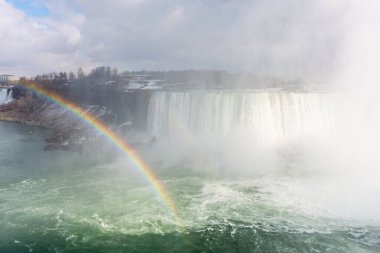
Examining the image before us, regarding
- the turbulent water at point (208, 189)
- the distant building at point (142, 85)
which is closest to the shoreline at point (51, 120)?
the turbulent water at point (208, 189)

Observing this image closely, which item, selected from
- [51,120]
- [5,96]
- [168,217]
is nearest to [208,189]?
[168,217]

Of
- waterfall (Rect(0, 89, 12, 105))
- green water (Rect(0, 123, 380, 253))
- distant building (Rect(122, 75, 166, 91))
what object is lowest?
green water (Rect(0, 123, 380, 253))

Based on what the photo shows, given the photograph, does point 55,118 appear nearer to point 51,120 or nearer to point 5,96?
point 51,120

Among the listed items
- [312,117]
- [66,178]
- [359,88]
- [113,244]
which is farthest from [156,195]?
[359,88]

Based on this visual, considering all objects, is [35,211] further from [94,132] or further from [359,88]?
[359,88]

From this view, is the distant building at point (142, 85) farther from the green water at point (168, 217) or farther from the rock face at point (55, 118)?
the green water at point (168, 217)

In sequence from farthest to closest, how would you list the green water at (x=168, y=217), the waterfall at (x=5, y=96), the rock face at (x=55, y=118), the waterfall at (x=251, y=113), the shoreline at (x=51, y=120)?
1. the waterfall at (x=5, y=96)
2. the rock face at (x=55, y=118)
3. the shoreline at (x=51, y=120)
4. the waterfall at (x=251, y=113)
5. the green water at (x=168, y=217)

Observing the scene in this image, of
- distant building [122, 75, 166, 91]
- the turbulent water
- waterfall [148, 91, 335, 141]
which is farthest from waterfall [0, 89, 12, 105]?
waterfall [148, 91, 335, 141]

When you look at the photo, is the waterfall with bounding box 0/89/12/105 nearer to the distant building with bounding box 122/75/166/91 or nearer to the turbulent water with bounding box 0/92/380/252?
the distant building with bounding box 122/75/166/91
